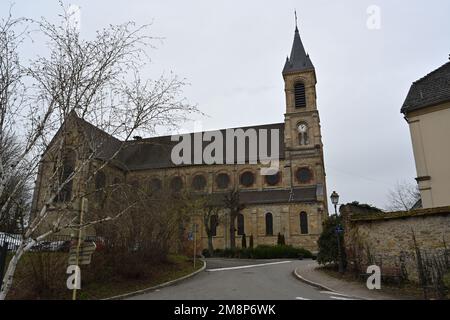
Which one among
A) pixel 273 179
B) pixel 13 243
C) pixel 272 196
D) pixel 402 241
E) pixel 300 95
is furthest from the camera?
pixel 300 95

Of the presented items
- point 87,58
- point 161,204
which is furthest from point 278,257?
point 87,58

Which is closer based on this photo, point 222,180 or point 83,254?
point 83,254

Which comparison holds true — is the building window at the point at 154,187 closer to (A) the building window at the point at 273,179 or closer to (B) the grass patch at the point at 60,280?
(B) the grass patch at the point at 60,280

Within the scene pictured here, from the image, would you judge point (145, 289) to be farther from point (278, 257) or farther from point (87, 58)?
point (278, 257)

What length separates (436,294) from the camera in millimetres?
10477

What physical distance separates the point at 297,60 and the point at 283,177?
1613 centimetres

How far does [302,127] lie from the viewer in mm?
42844

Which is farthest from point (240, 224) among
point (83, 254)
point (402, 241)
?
point (83, 254)

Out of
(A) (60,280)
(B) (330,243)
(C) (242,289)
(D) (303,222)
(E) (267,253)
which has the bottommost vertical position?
(C) (242,289)

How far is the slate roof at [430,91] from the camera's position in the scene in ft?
53.5

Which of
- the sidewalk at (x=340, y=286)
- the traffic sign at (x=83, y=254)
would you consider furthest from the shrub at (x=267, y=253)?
the traffic sign at (x=83, y=254)

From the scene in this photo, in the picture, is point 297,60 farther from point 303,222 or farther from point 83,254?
point 83,254
